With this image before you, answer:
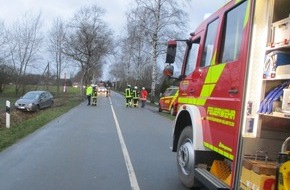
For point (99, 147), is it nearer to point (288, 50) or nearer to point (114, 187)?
point (114, 187)

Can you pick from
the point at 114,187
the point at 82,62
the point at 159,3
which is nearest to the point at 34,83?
the point at 82,62

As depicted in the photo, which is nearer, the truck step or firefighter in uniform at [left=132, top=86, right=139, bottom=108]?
the truck step

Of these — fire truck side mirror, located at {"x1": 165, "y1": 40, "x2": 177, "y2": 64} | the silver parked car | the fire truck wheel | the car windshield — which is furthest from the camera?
the car windshield

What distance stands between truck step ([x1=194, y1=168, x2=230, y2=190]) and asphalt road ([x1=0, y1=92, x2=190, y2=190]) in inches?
43.6

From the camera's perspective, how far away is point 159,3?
43031 mm

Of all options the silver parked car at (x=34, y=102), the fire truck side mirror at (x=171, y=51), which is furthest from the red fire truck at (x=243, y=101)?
the silver parked car at (x=34, y=102)

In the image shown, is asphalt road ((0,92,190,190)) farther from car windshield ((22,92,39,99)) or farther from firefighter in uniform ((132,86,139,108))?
firefighter in uniform ((132,86,139,108))

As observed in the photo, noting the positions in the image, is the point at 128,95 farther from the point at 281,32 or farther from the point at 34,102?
the point at 281,32

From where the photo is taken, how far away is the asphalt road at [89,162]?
7656 millimetres

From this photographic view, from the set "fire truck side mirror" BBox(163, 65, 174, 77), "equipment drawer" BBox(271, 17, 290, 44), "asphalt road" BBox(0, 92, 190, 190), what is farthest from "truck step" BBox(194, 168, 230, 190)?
"fire truck side mirror" BBox(163, 65, 174, 77)

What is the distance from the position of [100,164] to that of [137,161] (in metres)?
0.90

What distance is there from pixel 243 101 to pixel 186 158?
2358mm

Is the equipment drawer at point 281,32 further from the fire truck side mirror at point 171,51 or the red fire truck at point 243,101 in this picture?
the fire truck side mirror at point 171,51

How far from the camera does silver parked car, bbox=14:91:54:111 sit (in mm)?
28730
